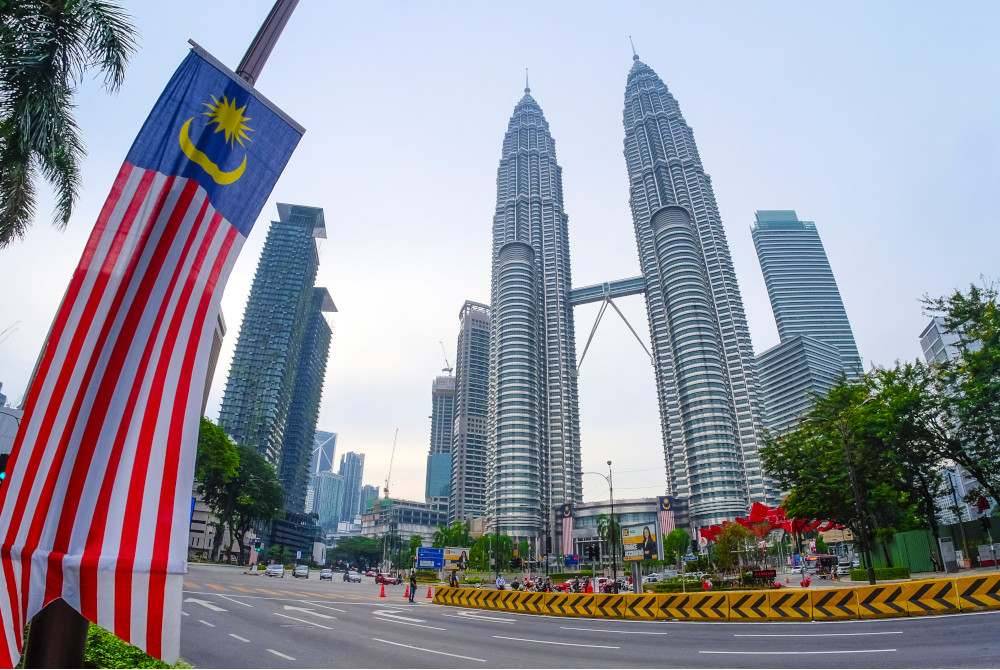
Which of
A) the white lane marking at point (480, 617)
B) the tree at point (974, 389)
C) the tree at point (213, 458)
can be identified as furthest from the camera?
the tree at point (213, 458)

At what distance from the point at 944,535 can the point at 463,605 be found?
4243 cm

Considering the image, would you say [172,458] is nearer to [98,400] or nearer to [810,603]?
[98,400]

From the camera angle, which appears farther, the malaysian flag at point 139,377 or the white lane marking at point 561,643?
the white lane marking at point 561,643

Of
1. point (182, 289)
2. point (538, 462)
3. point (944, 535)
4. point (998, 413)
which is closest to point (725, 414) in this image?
point (538, 462)

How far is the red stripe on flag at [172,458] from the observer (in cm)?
537

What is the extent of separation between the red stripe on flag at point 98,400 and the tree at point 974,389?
41723mm

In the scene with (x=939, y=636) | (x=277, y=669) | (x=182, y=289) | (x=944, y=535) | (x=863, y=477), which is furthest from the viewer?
(x=944, y=535)

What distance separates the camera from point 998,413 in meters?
33.0

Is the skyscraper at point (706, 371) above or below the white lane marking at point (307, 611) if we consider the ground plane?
above

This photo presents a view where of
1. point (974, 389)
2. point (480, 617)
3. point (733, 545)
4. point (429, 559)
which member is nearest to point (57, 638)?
point (480, 617)

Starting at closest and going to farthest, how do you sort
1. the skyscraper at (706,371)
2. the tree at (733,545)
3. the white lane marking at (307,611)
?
the white lane marking at (307,611) < the tree at (733,545) < the skyscraper at (706,371)

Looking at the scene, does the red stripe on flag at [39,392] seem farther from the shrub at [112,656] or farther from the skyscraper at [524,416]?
the skyscraper at [524,416]

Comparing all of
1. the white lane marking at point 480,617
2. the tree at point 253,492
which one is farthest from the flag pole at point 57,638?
the tree at point 253,492

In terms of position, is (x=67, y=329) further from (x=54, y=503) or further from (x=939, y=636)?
(x=939, y=636)
